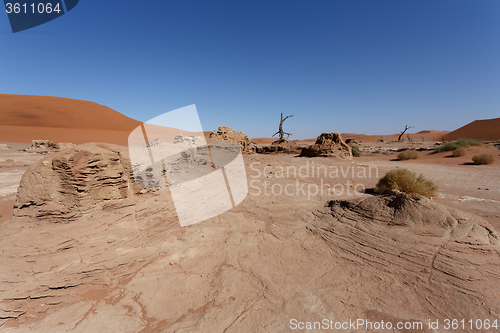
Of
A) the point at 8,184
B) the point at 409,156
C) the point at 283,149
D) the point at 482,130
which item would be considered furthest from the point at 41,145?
→ the point at 482,130

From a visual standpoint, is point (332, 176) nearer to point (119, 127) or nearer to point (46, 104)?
point (119, 127)

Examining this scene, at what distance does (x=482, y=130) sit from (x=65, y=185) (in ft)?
217

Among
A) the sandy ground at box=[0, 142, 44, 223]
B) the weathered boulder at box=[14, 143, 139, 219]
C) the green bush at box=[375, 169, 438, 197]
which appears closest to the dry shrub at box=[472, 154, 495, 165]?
the green bush at box=[375, 169, 438, 197]

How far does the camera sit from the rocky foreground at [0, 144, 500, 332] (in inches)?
97.4

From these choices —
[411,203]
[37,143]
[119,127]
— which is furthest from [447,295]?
[119,127]

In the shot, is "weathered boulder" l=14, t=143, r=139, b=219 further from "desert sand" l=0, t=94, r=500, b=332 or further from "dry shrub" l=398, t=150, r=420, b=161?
"dry shrub" l=398, t=150, r=420, b=161

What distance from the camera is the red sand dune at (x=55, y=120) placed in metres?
36.8

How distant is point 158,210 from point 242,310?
2584 millimetres

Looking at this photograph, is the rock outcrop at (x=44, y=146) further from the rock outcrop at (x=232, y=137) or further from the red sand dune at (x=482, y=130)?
the red sand dune at (x=482, y=130)

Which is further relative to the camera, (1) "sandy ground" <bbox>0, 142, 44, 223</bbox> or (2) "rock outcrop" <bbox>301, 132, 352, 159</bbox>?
(2) "rock outcrop" <bbox>301, 132, 352, 159</bbox>

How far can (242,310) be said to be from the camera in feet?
8.52

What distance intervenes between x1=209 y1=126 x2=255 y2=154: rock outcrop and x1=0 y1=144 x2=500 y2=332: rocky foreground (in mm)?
9987

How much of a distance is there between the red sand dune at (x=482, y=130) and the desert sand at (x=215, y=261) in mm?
50584

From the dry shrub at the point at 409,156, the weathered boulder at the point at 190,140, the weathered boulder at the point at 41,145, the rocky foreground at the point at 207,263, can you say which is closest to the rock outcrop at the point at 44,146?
the weathered boulder at the point at 41,145
